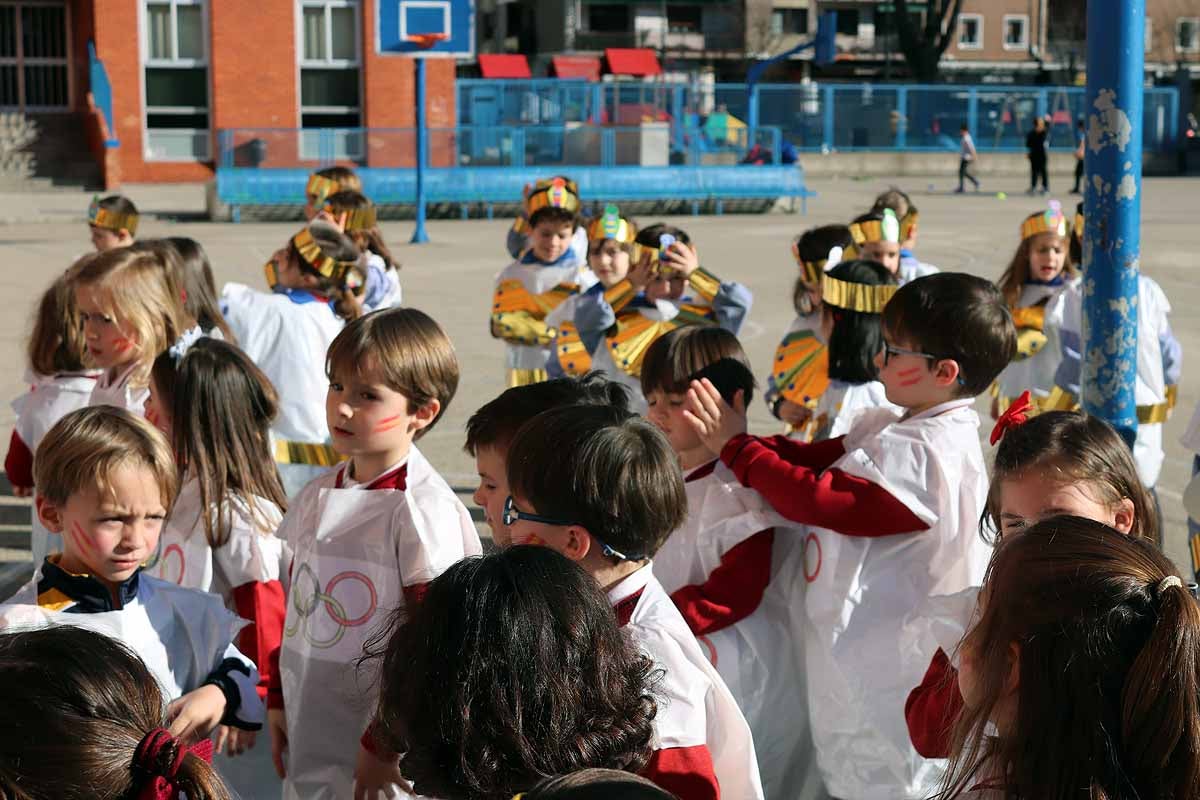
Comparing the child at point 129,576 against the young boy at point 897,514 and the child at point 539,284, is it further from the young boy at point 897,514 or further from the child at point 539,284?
the child at point 539,284

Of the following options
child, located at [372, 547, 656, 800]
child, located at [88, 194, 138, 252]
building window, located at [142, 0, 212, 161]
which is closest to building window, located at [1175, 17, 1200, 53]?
building window, located at [142, 0, 212, 161]

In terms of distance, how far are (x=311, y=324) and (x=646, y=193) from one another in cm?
2191

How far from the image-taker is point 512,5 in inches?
3012

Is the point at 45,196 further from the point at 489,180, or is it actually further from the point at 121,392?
the point at 121,392

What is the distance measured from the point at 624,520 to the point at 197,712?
3.19 ft

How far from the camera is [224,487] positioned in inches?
147

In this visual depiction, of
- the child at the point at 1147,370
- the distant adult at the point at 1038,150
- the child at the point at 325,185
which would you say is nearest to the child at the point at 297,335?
the child at the point at 325,185

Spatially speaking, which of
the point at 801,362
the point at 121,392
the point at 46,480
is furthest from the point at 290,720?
the point at 801,362

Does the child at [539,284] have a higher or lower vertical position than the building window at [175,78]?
lower

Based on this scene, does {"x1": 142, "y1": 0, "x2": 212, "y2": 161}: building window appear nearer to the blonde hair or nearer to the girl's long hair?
the blonde hair

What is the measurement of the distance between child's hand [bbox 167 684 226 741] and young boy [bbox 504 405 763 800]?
2.48 feet

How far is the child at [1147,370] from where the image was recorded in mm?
5879

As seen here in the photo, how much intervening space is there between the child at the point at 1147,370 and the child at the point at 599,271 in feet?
6.08

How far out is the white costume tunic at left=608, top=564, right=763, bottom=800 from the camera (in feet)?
8.16
